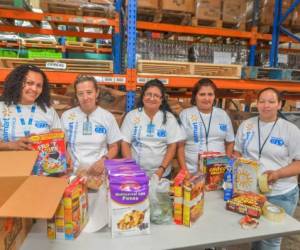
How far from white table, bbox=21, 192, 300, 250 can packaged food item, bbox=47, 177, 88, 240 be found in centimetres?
3

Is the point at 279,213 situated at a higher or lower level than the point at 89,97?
lower

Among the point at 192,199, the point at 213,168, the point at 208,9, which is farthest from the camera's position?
the point at 208,9

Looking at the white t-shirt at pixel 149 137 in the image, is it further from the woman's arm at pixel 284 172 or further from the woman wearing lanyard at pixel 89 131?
the woman's arm at pixel 284 172

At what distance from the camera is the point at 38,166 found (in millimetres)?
1481

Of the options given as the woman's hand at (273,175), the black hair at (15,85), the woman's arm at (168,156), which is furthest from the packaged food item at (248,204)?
the black hair at (15,85)

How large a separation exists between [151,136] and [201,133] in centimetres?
42

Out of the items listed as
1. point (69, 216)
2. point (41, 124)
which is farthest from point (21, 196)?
point (41, 124)

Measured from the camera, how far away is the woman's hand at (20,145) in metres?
1.56

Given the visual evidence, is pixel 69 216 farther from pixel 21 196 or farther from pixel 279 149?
pixel 279 149

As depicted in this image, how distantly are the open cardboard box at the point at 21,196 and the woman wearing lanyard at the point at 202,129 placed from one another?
127cm

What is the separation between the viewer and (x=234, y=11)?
10.2 feet

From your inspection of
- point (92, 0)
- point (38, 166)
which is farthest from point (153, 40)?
point (38, 166)

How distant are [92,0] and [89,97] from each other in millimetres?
1131

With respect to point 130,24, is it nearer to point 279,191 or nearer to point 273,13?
point 279,191
